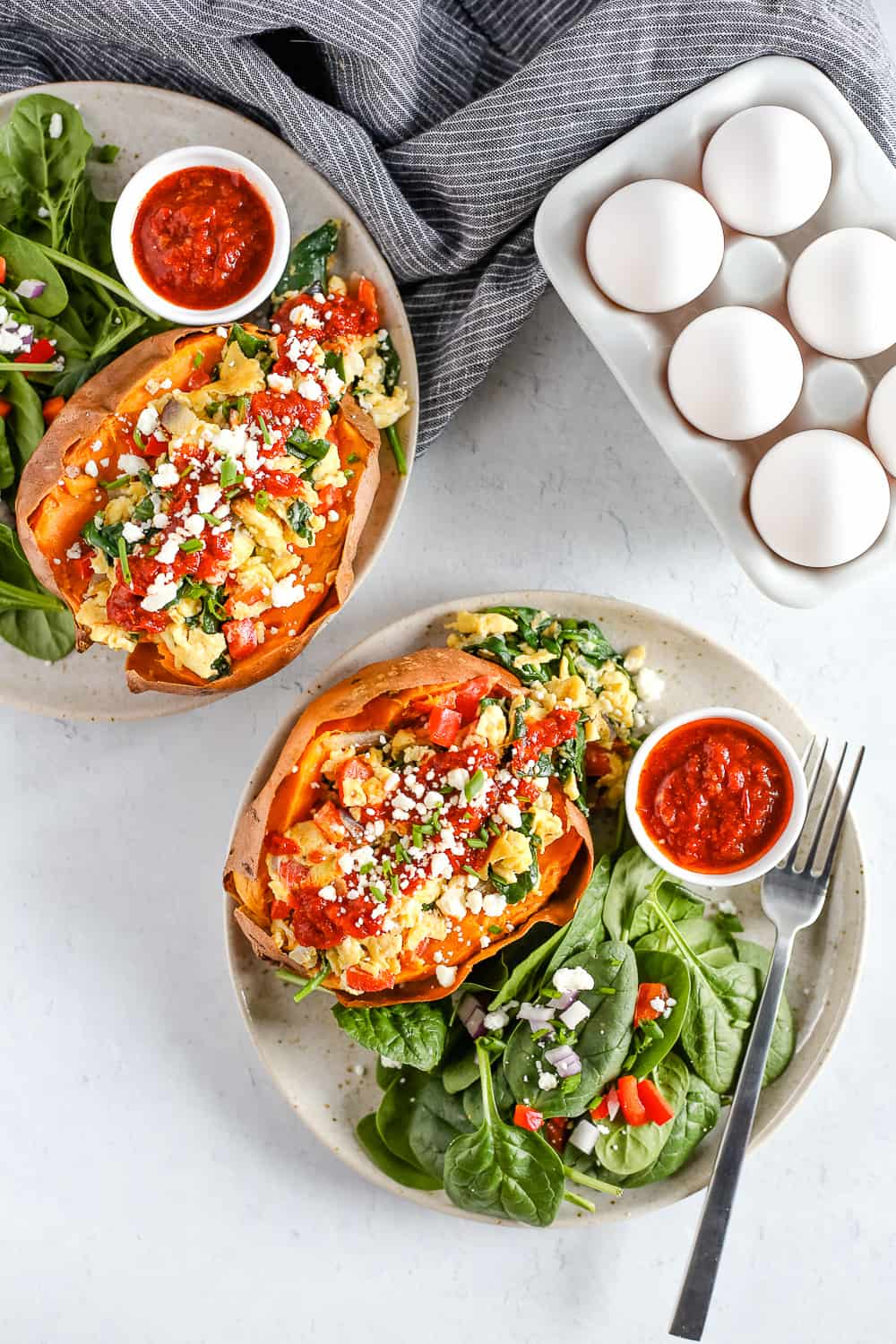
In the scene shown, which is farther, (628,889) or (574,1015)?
(628,889)

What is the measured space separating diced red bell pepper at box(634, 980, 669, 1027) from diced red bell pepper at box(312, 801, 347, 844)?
0.71m

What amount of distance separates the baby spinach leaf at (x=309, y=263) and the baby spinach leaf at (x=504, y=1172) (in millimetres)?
1671

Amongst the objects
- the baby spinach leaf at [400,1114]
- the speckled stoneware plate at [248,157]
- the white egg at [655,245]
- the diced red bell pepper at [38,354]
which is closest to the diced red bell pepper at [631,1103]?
the baby spinach leaf at [400,1114]

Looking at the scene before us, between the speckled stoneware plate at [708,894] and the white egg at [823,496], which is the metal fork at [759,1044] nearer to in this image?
the speckled stoneware plate at [708,894]

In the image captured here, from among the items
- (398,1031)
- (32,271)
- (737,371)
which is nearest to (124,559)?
(32,271)

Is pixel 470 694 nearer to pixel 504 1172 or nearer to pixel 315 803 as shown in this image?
pixel 315 803

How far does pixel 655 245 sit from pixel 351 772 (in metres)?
1.14

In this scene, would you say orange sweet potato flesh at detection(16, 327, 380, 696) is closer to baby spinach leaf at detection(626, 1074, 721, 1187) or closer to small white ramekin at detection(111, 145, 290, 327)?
small white ramekin at detection(111, 145, 290, 327)

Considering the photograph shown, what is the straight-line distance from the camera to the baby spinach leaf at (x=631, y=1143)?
2355 mm

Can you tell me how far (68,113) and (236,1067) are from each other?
215 cm

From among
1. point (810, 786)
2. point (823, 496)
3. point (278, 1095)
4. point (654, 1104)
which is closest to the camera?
point (823, 496)

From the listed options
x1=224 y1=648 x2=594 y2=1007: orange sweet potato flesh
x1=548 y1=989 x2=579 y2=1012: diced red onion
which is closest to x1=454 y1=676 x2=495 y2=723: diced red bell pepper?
x1=224 y1=648 x2=594 y2=1007: orange sweet potato flesh

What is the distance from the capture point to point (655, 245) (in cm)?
218

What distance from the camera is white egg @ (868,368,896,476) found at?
2207 millimetres
